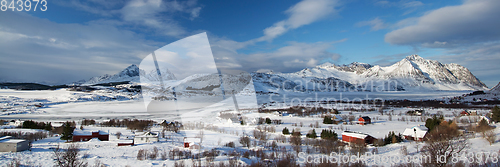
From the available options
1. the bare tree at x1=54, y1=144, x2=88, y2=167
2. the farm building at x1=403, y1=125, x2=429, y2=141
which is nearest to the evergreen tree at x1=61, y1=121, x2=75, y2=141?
the bare tree at x1=54, y1=144, x2=88, y2=167

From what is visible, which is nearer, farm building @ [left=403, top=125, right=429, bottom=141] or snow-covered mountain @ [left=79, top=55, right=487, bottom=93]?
farm building @ [left=403, top=125, right=429, bottom=141]

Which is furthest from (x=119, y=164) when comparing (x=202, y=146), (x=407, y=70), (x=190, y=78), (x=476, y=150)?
(x=407, y=70)

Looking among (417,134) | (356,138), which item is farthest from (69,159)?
(417,134)

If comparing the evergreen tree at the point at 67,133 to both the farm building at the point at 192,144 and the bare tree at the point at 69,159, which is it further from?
the farm building at the point at 192,144

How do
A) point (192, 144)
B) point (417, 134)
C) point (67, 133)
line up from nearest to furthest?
point (192, 144)
point (417, 134)
point (67, 133)

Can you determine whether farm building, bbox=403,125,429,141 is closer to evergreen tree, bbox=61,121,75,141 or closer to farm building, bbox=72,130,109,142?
farm building, bbox=72,130,109,142

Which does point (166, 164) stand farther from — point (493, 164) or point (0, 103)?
point (0, 103)

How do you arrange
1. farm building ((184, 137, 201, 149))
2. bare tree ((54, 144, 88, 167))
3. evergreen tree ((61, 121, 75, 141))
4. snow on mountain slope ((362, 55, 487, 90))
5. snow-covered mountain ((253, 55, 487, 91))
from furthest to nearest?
snow on mountain slope ((362, 55, 487, 90))
snow-covered mountain ((253, 55, 487, 91))
evergreen tree ((61, 121, 75, 141))
farm building ((184, 137, 201, 149))
bare tree ((54, 144, 88, 167))

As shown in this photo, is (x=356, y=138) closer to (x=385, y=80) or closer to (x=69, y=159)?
(x=69, y=159)

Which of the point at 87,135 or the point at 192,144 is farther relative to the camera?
the point at 87,135

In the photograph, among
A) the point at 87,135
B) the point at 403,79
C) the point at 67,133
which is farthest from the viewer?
the point at 403,79

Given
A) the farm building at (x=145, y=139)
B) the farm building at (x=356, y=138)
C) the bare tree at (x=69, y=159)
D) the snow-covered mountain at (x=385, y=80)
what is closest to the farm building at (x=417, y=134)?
the farm building at (x=356, y=138)

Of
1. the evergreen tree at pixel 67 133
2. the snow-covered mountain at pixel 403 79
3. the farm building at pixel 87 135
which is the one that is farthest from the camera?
the snow-covered mountain at pixel 403 79

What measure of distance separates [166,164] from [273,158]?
445cm
